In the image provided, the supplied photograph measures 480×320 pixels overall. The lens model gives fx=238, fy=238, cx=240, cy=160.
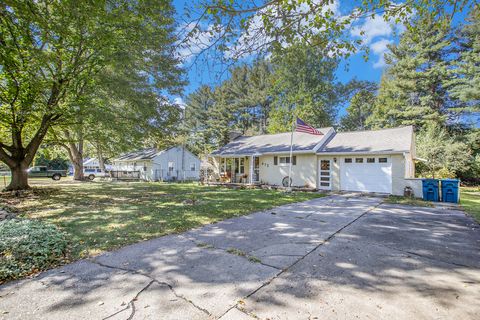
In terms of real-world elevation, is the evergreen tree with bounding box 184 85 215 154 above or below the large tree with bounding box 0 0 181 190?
above

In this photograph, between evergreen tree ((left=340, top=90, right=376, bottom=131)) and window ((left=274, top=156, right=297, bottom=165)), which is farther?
evergreen tree ((left=340, top=90, right=376, bottom=131))

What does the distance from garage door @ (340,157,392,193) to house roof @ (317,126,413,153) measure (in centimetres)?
61

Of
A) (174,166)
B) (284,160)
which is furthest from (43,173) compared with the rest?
(284,160)

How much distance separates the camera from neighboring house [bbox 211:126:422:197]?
13148 millimetres

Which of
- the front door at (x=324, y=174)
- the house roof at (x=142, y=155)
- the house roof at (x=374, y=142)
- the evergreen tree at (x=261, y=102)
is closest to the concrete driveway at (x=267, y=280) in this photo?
the house roof at (x=374, y=142)

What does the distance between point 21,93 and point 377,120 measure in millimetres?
32414

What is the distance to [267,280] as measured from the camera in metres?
3.19

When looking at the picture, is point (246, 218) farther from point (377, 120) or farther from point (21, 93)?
point (377, 120)

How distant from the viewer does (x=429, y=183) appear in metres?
11.1

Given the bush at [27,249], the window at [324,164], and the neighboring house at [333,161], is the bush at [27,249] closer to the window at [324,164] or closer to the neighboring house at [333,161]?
the neighboring house at [333,161]

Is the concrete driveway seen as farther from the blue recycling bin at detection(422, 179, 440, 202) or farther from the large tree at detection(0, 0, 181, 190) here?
the blue recycling bin at detection(422, 179, 440, 202)

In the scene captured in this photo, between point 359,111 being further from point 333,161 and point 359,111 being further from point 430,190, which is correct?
point 430,190

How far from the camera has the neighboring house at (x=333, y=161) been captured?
43.1 feet

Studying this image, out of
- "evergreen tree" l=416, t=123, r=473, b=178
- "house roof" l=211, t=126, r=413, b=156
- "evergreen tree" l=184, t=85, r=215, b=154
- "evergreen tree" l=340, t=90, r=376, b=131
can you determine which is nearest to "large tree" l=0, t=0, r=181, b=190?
"house roof" l=211, t=126, r=413, b=156
